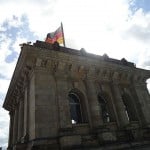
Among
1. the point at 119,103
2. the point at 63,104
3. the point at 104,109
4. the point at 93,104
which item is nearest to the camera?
the point at 63,104

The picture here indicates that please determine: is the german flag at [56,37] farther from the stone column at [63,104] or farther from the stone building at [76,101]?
the stone column at [63,104]

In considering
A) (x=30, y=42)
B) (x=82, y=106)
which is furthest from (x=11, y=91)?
(x=82, y=106)

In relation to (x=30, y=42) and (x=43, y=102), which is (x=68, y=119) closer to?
(x=43, y=102)

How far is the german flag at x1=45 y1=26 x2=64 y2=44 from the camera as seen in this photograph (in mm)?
17853

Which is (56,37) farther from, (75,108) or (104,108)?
(104,108)

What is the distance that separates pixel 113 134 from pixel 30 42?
32.5 feet

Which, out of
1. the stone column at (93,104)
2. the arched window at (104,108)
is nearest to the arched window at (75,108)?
the stone column at (93,104)

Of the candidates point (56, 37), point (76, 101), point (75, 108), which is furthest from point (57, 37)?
point (75, 108)

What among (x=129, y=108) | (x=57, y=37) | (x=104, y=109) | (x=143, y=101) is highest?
(x=57, y=37)

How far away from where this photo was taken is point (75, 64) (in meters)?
15.1

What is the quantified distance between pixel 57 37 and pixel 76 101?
7075mm

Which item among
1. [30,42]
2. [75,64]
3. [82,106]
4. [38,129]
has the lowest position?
[38,129]

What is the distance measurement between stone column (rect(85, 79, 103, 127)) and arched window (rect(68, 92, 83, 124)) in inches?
42.0

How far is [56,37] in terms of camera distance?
59.7 ft
